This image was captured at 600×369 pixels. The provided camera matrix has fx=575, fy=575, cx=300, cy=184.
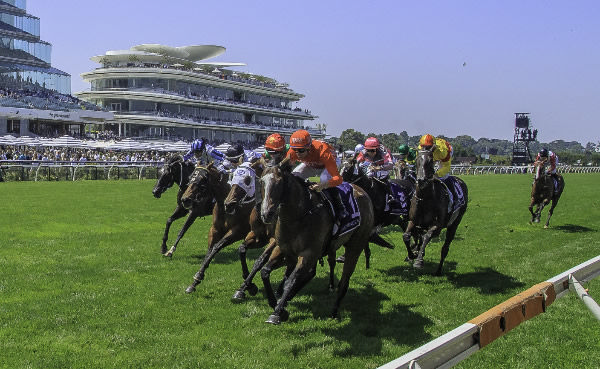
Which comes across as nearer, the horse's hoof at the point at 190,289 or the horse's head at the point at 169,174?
the horse's hoof at the point at 190,289

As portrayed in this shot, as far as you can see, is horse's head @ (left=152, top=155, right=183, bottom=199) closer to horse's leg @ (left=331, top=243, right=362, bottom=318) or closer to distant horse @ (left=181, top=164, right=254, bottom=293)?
distant horse @ (left=181, top=164, right=254, bottom=293)

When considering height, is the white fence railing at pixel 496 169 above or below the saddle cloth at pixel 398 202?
below

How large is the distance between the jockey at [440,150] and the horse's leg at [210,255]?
333 cm

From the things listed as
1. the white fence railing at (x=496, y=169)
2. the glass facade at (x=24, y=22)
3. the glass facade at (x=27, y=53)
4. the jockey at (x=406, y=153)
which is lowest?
the white fence railing at (x=496, y=169)

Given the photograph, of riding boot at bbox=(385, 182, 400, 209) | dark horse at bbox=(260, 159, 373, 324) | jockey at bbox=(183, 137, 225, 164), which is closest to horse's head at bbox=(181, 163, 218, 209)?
jockey at bbox=(183, 137, 225, 164)

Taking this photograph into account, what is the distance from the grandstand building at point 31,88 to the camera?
4884 cm

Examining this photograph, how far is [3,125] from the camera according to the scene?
155ft

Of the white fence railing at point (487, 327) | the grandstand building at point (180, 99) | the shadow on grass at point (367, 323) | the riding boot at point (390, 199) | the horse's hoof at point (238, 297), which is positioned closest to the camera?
the white fence railing at point (487, 327)

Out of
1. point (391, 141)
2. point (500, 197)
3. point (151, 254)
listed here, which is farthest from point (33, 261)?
point (391, 141)

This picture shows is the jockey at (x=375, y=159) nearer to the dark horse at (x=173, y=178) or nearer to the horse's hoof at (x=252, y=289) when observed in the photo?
the dark horse at (x=173, y=178)

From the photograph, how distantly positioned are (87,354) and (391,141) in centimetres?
12988

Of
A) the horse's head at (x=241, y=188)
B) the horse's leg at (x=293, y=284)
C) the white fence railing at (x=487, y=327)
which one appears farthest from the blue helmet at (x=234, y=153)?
the white fence railing at (x=487, y=327)

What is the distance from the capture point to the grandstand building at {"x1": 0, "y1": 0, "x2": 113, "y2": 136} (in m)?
48.8

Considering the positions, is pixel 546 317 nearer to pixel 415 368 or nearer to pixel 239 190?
pixel 239 190
